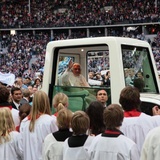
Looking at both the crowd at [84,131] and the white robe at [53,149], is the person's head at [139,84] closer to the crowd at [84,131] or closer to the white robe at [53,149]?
the crowd at [84,131]

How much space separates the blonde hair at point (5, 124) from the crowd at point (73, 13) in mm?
51199

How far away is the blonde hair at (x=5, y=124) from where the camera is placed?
4.61 metres

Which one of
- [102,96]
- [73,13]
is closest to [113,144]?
[102,96]

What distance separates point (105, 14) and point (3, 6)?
17867 millimetres

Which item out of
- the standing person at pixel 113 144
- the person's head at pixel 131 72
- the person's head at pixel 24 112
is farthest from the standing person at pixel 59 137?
the person's head at pixel 131 72

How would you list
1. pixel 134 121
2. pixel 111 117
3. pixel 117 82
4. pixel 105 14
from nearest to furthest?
pixel 111 117 < pixel 134 121 < pixel 117 82 < pixel 105 14

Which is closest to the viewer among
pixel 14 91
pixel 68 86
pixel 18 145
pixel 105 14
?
pixel 18 145

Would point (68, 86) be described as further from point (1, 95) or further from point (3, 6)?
point (3, 6)

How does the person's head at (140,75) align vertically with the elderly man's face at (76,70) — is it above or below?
below

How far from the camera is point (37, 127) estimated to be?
16.2 feet

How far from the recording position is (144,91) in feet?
19.9

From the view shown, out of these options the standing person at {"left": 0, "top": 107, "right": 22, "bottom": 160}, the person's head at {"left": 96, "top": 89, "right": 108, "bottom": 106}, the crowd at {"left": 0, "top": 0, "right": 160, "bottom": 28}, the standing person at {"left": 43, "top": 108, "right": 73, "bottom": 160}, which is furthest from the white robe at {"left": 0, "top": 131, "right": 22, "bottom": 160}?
the crowd at {"left": 0, "top": 0, "right": 160, "bottom": 28}

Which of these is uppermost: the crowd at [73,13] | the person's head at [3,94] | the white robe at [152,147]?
the crowd at [73,13]

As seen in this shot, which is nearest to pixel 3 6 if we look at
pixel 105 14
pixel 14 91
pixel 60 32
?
pixel 60 32
